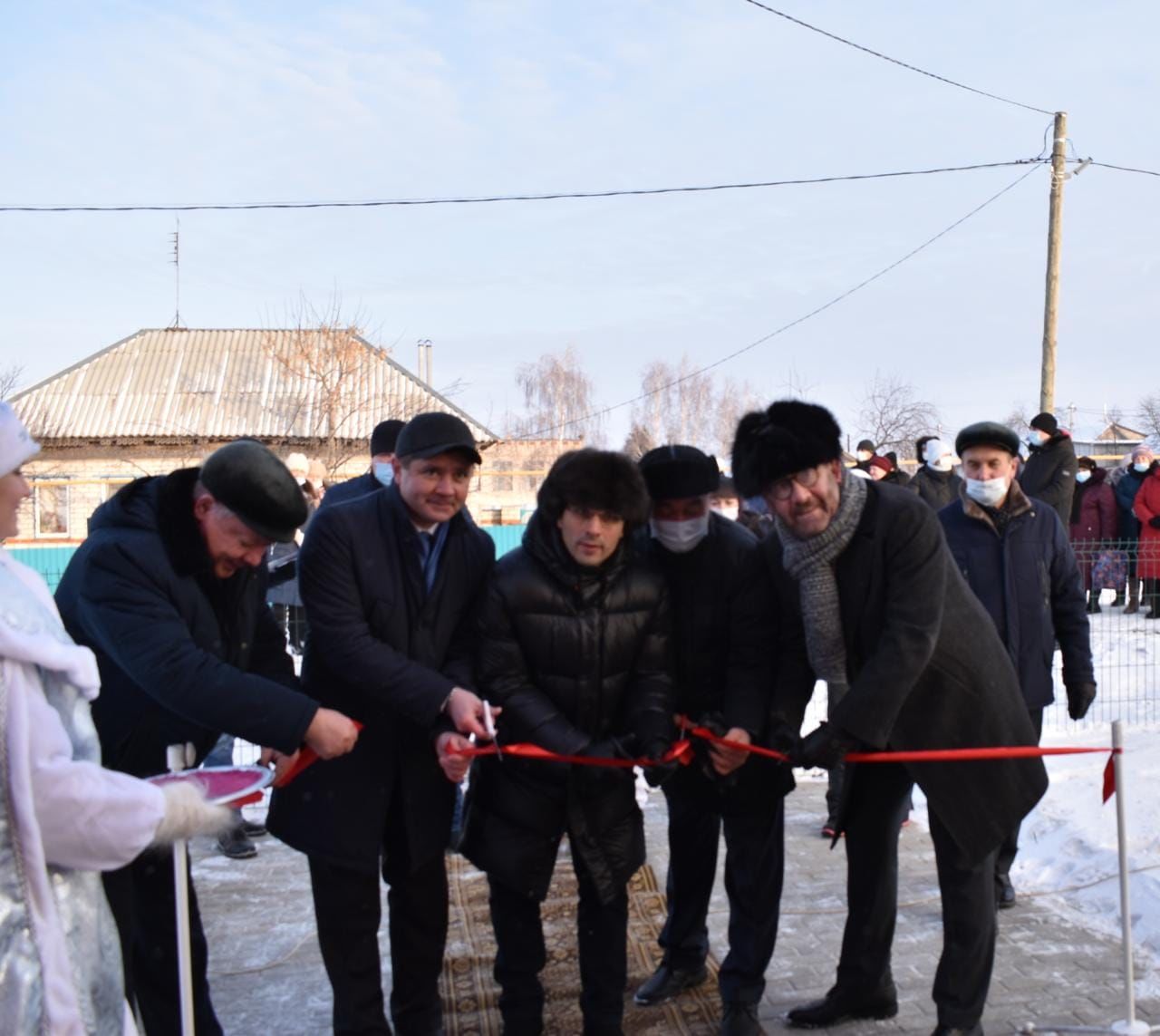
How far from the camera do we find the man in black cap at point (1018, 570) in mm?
5152

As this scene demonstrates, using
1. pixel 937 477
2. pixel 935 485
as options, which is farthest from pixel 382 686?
pixel 937 477

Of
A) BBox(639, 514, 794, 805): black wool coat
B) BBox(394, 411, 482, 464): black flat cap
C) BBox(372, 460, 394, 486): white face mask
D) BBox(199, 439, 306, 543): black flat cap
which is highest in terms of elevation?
BBox(372, 460, 394, 486): white face mask

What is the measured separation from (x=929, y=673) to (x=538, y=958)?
1.56 meters

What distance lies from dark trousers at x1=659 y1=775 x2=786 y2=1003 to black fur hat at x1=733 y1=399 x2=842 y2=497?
1084 millimetres

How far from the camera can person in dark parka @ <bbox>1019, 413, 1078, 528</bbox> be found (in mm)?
10719

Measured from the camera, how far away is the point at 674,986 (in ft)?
14.6

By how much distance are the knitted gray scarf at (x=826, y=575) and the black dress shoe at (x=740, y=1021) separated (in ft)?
3.77

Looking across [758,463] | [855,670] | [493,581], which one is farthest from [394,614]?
[855,670]

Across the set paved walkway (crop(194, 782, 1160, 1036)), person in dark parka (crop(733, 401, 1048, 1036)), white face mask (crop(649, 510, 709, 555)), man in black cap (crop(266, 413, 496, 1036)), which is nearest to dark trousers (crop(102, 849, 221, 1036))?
man in black cap (crop(266, 413, 496, 1036))

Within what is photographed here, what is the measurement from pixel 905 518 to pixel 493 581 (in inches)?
51.6

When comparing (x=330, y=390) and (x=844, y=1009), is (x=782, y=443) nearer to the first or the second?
(x=844, y=1009)

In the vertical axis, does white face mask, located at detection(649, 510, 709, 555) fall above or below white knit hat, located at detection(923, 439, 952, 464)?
below

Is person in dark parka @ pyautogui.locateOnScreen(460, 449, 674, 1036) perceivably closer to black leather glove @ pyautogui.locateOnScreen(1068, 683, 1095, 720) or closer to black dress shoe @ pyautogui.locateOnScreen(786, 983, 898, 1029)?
black dress shoe @ pyautogui.locateOnScreen(786, 983, 898, 1029)

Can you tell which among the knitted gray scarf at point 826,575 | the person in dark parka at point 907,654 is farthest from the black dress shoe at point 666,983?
the knitted gray scarf at point 826,575
